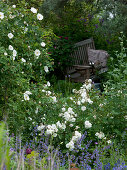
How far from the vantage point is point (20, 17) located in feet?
13.4

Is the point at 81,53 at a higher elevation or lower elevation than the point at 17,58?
higher

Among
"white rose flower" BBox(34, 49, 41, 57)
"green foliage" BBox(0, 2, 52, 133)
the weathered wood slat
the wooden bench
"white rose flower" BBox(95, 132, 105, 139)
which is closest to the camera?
"white rose flower" BBox(95, 132, 105, 139)

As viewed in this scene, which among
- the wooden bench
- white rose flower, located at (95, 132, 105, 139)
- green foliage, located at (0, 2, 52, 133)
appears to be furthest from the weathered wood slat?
white rose flower, located at (95, 132, 105, 139)

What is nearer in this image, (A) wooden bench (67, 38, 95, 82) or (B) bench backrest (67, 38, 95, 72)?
(A) wooden bench (67, 38, 95, 82)

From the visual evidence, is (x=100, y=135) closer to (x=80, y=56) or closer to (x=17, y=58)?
(x=17, y=58)

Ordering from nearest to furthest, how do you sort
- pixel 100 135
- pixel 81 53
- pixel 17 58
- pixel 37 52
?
pixel 100 135
pixel 17 58
pixel 37 52
pixel 81 53

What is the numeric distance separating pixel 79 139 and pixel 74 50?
7.10 meters

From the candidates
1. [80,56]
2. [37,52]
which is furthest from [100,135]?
[80,56]

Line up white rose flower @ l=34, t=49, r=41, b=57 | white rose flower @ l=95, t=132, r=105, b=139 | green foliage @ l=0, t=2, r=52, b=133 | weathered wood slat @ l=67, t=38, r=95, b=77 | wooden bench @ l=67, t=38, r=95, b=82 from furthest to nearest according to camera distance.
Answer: weathered wood slat @ l=67, t=38, r=95, b=77 → wooden bench @ l=67, t=38, r=95, b=82 → white rose flower @ l=34, t=49, r=41, b=57 → green foliage @ l=0, t=2, r=52, b=133 → white rose flower @ l=95, t=132, r=105, b=139

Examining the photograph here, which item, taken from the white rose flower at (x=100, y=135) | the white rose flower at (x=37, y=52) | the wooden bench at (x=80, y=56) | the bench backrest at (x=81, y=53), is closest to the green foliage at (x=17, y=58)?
the white rose flower at (x=37, y=52)

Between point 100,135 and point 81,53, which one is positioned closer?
point 100,135

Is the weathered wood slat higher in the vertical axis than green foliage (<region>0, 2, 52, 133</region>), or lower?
higher

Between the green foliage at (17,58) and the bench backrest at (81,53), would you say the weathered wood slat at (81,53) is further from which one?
the green foliage at (17,58)

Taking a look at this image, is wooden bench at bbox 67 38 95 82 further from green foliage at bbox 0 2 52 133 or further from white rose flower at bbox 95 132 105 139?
white rose flower at bbox 95 132 105 139
